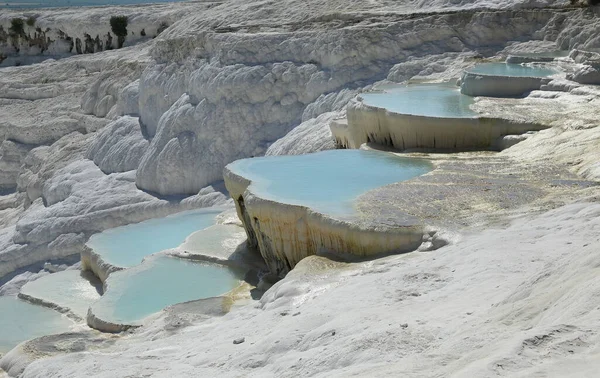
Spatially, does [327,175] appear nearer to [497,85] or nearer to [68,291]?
[68,291]

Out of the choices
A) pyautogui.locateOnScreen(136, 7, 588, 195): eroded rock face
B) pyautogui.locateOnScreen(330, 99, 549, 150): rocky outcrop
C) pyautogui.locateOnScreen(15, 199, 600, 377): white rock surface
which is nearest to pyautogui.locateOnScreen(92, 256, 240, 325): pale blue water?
pyautogui.locateOnScreen(15, 199, 600, 377): white rock surface

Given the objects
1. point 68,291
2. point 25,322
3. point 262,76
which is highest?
point 262,76

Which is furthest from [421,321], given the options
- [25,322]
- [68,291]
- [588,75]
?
[588,75]

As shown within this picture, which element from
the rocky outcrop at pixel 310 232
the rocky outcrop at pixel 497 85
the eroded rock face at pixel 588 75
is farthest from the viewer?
the rocky outcrop at pixel 497 85

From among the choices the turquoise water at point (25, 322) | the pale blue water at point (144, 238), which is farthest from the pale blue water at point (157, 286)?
the pale blue water at point (144, 238)

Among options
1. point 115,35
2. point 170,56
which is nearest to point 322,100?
point 170,56

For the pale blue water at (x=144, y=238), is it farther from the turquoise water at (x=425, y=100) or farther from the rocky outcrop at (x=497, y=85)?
the rocky outcrop at (x=497, y=85)

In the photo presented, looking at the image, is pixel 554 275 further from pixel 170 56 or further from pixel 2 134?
pixel 2 134
